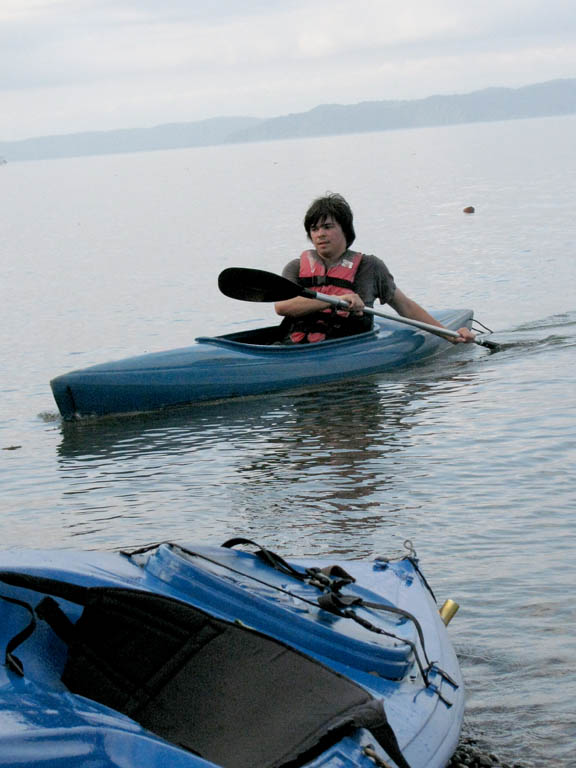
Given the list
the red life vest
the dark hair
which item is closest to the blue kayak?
the dark hair

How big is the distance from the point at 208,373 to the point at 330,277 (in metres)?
1.13

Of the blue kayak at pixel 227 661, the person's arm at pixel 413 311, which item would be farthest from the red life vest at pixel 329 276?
the blue kayak at pixel 227 661

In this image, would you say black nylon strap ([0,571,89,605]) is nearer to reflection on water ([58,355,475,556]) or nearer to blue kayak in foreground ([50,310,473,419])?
reflection on water ([58,355,475,556])

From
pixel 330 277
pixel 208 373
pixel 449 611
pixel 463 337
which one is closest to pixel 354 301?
pixel 330 277

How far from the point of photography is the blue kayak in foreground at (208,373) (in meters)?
8.16

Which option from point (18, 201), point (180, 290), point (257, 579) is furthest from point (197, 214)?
point (257, 579)

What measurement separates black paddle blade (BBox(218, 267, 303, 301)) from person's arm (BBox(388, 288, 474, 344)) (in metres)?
1.07

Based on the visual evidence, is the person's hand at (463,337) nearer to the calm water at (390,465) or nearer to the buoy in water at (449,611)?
the calm water at (390,465)

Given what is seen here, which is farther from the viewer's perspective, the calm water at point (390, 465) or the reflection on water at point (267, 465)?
the reflection on water at point (267, 465)

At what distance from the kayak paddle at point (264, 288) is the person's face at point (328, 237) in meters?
0.33

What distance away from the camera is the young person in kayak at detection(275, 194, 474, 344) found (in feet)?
26.7

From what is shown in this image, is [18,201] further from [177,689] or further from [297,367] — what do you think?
[177,689]

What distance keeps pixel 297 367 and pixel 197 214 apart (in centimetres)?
3001

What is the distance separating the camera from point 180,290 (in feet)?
58.0
